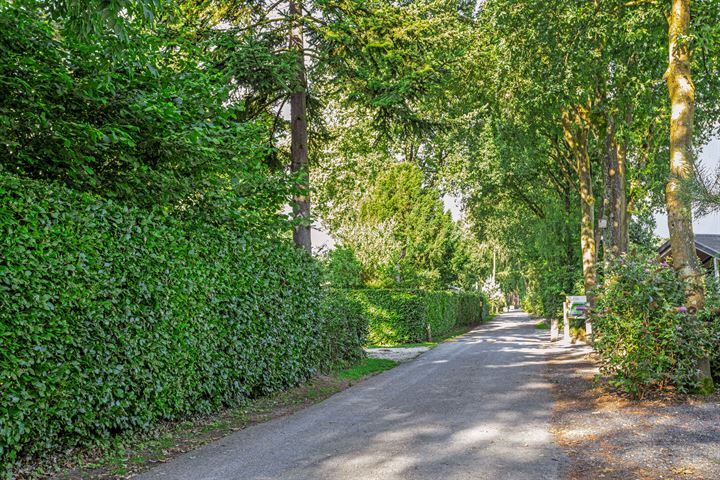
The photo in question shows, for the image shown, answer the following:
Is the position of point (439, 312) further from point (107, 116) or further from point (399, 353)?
point (107, 116)

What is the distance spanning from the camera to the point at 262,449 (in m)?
6.77

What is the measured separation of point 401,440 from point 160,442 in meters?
2.77

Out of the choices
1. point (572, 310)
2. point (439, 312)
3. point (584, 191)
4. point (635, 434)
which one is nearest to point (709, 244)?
point (584, 191)

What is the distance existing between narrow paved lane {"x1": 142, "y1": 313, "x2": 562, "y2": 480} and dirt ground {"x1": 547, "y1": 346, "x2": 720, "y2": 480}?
298mm

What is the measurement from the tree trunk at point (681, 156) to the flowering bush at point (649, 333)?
27cm

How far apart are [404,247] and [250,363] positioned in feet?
64.6

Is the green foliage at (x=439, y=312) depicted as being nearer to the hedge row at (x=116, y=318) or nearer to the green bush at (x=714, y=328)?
the green bush at (x=714, y=328)

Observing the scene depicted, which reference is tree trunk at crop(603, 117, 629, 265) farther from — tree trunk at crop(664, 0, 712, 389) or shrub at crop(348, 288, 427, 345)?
tree trunk at crop(664, 0, 712, 389)

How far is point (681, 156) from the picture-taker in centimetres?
1006

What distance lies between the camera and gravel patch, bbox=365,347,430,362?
59.9 feet

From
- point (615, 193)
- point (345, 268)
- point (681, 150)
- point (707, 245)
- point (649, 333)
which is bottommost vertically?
point (649, 333)

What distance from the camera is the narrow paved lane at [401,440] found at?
5.75 metres

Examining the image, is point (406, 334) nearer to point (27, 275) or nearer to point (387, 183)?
point (387, 183)

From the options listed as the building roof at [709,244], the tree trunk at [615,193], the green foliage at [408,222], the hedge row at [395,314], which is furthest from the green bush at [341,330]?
the building roof at [709,244]
